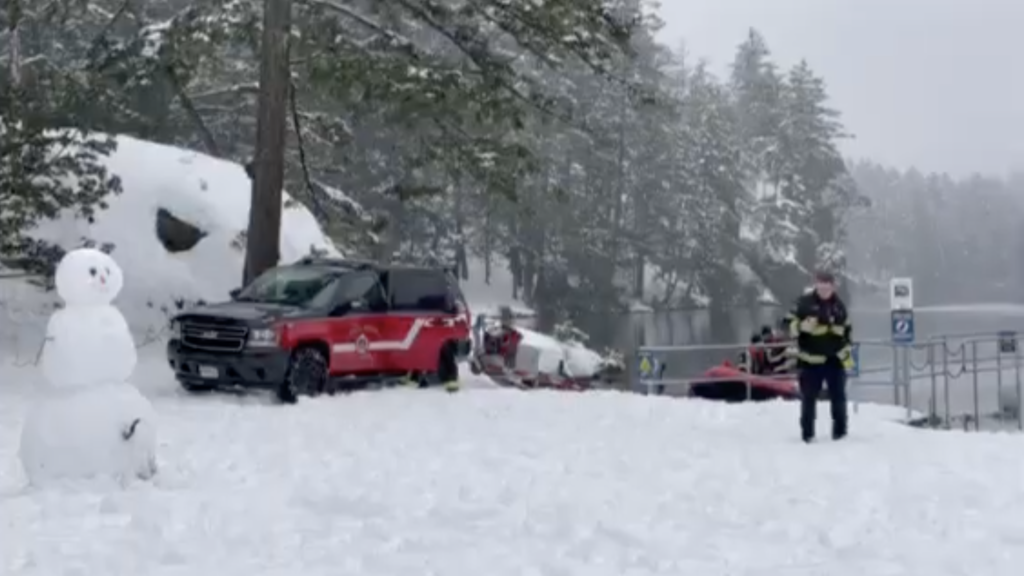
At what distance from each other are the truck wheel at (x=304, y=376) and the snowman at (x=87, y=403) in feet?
20.6

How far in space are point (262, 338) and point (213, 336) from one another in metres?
0.71

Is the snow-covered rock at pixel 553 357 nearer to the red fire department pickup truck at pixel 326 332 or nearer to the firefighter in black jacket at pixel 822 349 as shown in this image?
the red fire department pickup truck at pixel 326 332

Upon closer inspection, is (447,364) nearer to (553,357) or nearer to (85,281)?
(85,281)

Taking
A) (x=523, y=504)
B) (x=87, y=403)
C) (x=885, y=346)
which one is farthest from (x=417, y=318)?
(x=885, y=346)

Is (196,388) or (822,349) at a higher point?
(822,349)

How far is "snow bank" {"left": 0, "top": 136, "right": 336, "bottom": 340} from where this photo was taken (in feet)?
73.0

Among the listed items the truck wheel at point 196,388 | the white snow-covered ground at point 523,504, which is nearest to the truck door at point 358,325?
the truck wheel at point 196,388

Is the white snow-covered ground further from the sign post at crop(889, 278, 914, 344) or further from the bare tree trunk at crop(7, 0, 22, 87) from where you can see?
the bare tree trunk at crop(7, 0, 22, 87)

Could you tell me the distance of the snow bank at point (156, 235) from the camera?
22.3m

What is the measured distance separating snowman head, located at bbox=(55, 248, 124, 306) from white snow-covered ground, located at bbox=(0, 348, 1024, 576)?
151 cm

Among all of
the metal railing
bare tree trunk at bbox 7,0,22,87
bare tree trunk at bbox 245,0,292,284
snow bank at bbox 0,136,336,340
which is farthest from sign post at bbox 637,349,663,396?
bare tree trunk at bbox 7,0,22,87

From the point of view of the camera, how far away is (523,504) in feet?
30.2

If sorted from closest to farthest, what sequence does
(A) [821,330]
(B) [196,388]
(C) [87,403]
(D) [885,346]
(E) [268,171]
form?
(C) [87,403] → (A) [821,330] → (B) [196,388] → (E) [268,171] → (D) [885,346]

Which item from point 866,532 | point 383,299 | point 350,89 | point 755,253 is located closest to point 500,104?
point 350,89
